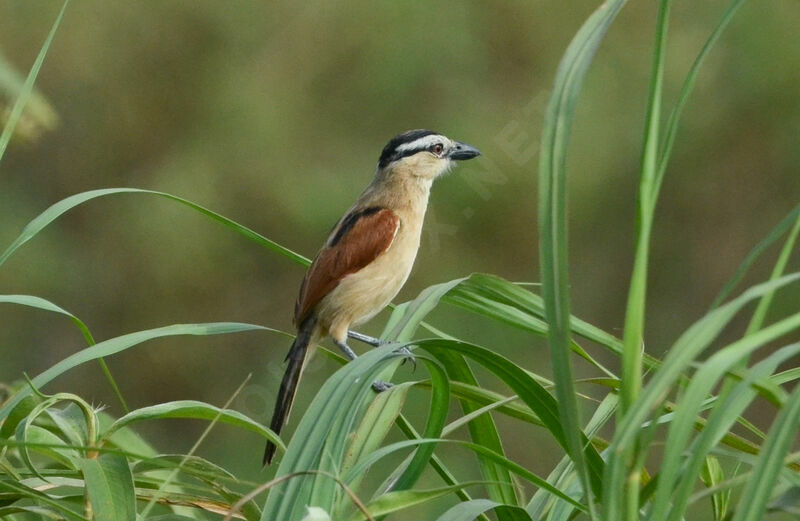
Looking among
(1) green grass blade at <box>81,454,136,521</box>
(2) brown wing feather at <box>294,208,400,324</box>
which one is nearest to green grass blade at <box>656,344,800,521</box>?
(1) green grass blade at <box>81,454,136,521</box>

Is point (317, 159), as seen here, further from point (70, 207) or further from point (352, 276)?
point (70, 207)

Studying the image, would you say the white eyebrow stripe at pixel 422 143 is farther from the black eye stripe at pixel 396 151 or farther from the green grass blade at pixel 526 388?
the green grass blade at pixel 526 388

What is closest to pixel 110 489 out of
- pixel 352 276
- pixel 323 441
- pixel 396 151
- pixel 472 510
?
pixel 323 441

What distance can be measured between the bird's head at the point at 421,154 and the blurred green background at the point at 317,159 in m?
4.36

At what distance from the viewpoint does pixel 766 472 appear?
4.20 ft

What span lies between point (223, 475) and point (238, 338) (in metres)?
8.19

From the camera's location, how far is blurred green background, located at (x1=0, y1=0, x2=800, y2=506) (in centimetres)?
926

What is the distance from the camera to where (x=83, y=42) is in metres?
10.7

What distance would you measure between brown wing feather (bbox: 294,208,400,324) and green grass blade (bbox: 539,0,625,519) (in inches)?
77.5

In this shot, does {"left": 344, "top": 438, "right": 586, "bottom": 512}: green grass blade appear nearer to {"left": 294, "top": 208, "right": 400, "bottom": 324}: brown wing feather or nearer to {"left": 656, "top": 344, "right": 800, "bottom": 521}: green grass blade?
{"left": 656, "top": 344, "right": 800, "bottom": 521}: green grass blade

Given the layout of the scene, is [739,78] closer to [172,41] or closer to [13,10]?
[172,41]

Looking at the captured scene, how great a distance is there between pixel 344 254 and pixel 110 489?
1.88 m

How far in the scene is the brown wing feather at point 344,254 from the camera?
3379 millimetres

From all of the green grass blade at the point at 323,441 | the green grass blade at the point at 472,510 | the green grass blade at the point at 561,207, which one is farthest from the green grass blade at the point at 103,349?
the green grass blade at the point at 561,207
